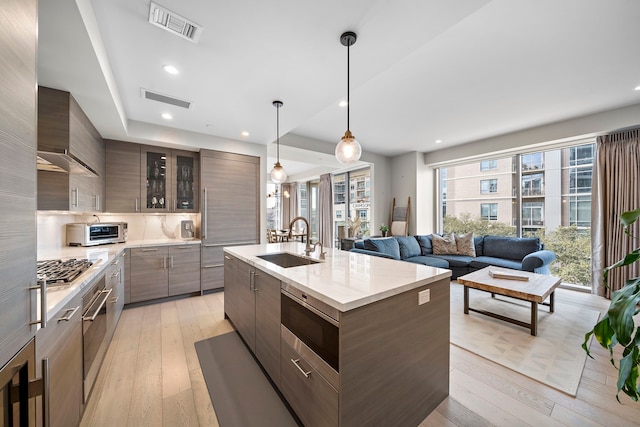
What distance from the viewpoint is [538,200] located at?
4.53m

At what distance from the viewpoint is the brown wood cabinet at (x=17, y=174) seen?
27.1 inches

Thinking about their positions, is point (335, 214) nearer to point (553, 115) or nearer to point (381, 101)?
point (381, 101)

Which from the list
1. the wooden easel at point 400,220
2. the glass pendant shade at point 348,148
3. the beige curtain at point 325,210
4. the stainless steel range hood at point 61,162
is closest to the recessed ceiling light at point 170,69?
the stainless steel range hood at point 61,162

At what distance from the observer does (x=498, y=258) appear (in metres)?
4.48

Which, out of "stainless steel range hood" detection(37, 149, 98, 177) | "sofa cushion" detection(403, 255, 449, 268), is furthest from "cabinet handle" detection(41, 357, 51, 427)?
"sofa cushion" detection(403, 255, 449, 268)

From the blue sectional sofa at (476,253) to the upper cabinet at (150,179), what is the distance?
3.00 m

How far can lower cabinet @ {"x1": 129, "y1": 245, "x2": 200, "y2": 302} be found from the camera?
10.9 ft

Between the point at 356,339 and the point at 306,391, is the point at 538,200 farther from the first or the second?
the point at 306,391

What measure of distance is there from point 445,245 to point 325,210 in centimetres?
415

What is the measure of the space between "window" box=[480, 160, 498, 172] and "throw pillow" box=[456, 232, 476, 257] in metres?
1.50

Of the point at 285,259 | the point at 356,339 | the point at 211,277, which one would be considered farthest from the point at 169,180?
the point at 356,339

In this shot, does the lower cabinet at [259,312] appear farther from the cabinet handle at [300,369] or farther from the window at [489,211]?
the window at [489,211]

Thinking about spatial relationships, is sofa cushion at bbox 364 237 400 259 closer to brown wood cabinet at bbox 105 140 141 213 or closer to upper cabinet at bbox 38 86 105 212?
brown wood cabinet at bbox 105 140 141 213

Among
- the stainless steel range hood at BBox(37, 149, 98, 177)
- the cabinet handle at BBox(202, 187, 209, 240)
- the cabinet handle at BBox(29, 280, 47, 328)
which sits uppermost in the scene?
the stainless steel range hood at BBox(37, 149, 98, 177)
